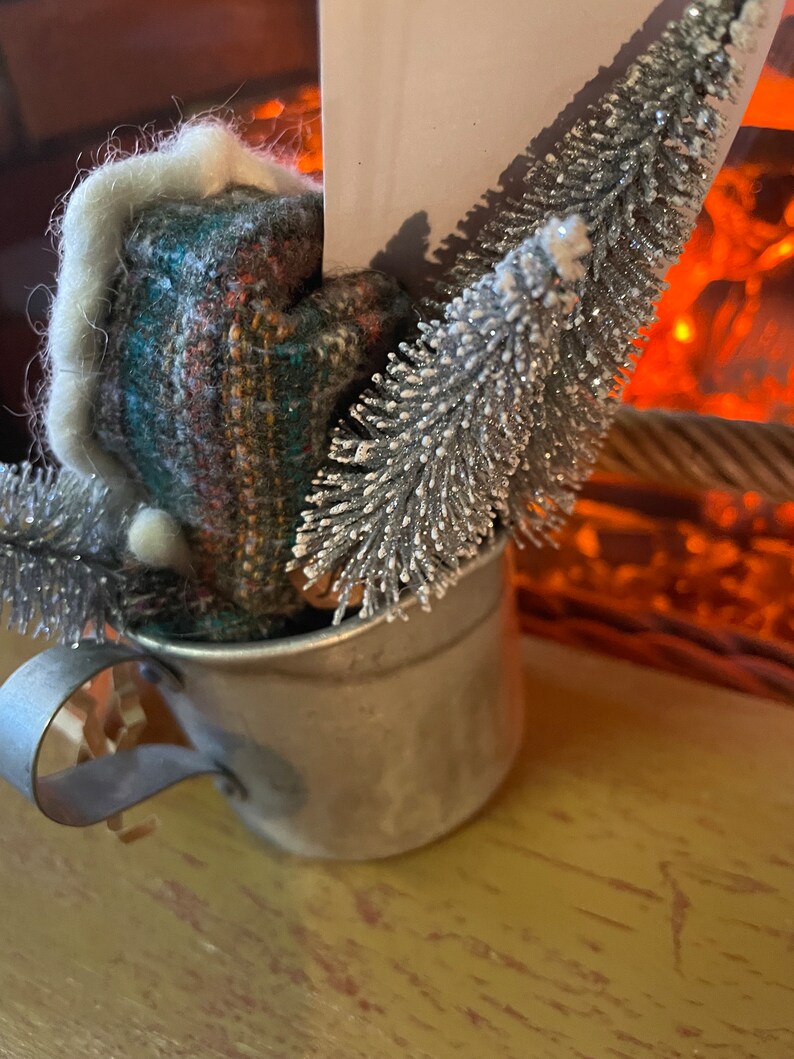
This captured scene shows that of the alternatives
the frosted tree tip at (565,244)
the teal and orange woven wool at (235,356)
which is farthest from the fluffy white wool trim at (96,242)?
the frosted tree tip at (565,244)

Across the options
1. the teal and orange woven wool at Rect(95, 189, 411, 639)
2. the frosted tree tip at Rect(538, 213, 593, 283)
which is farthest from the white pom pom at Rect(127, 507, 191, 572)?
the frosted tree tip at Rect(538, 213, 593, 283)

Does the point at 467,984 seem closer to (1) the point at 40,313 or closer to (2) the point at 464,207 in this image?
(2) the point at 464,207

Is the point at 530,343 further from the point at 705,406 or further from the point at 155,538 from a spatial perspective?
the point at 705,406

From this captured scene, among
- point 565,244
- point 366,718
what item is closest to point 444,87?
point 565,244

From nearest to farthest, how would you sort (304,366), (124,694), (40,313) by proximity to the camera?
(304,366), (124,694), (40,313)

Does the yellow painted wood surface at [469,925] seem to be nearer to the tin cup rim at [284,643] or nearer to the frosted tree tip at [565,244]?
the tin cup rim at [284,643]

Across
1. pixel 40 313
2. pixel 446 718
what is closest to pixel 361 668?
pixel 446 718

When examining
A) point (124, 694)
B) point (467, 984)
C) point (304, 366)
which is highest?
point (304, 366)

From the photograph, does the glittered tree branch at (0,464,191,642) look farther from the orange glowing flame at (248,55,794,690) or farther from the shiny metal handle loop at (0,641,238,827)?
the orange glowing flame at (248,55,794,690)
